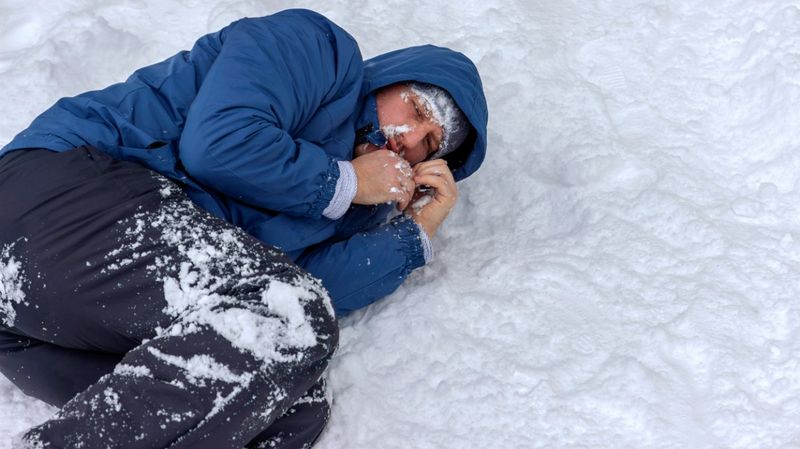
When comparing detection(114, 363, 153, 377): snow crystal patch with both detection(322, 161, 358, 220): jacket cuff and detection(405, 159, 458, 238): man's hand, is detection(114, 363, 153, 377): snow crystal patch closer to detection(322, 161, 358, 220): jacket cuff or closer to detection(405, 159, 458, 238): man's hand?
detection(322, 161, 358, 220): jacket cuff

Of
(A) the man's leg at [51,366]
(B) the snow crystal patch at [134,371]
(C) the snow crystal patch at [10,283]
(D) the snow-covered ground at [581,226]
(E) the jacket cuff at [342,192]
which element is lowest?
(D) the snow-covered ground at [581,226]

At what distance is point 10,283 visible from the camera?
1.99 metres

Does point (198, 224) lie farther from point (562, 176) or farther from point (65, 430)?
point (562, 176)

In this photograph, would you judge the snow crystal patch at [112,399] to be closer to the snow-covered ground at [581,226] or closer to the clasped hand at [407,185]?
the snow-covered ground at [581,226]

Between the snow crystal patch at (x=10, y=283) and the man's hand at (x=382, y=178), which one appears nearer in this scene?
the snow crystal patch at (x=10, y=283)

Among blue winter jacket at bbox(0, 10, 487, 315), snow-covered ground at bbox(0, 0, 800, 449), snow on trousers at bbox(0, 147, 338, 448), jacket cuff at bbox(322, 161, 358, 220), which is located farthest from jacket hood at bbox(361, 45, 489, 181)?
snow on trousers at bbox(0, 147, 338, 448)

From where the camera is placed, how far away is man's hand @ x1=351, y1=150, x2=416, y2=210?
Result: 246 centimetres

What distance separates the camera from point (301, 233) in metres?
2.43

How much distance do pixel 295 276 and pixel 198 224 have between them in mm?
297

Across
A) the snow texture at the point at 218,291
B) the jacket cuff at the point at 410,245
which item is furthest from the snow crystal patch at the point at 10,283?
the jacket cuff at the point at 410,245

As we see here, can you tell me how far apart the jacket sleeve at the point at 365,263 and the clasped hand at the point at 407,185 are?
12 centimetres

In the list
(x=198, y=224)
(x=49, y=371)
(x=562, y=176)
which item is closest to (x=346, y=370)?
(x=198, y=224)

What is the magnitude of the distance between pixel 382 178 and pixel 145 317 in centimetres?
87

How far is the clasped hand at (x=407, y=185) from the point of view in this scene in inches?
97.3
